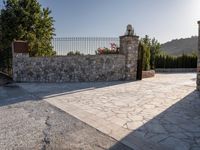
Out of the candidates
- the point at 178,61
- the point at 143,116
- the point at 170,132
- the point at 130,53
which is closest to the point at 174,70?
the point at 178,61

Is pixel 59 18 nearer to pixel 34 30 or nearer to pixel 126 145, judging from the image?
pixel 34 30

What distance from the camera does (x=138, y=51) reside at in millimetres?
12344

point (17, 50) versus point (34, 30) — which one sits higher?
point (34, 30)

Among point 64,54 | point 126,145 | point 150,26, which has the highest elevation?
point 150,26

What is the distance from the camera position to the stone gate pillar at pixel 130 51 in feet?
39.4

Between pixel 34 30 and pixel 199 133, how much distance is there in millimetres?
15230

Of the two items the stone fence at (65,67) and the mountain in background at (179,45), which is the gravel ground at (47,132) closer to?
the stone fence at (65,67)

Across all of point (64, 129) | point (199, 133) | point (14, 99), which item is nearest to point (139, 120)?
point (199, 133)

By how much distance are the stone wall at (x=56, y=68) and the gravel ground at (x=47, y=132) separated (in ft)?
19.2

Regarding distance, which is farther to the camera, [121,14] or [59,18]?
Result: [59,18]

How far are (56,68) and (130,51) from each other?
12.2 ft

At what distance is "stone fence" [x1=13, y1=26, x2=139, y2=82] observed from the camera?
37.9ft

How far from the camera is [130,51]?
1206cm

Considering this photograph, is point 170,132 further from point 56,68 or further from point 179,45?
point 179,45
